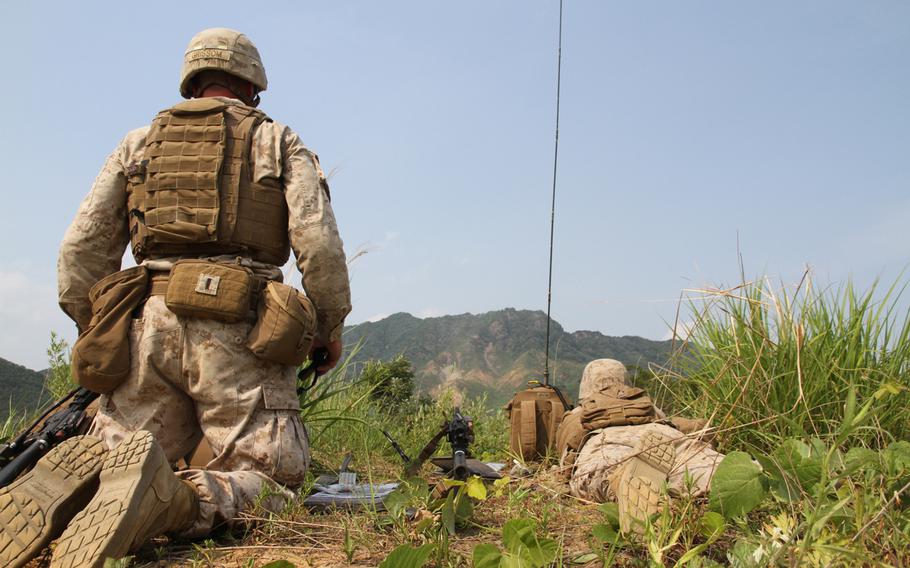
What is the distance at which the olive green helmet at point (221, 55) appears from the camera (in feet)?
11.6

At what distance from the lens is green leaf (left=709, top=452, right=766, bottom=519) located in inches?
82.7

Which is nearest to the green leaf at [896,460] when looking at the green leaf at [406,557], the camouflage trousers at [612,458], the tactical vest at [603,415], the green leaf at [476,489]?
the camouflage trousers at [612,458]

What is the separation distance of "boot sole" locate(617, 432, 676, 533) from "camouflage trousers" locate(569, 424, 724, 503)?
1.61ft

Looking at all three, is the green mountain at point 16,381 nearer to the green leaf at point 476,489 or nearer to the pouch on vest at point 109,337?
the pouch on vest at point 109,337

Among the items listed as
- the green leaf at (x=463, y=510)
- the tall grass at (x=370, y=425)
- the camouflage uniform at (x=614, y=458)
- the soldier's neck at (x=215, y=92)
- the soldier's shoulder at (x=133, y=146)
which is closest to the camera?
the green leaf at (x=463, y=510)

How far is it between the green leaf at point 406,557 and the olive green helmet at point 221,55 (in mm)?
2710

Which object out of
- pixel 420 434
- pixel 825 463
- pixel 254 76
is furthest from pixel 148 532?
pixel 420 434

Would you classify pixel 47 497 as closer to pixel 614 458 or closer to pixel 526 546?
pixel 526 546

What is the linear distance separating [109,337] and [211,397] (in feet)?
1.69

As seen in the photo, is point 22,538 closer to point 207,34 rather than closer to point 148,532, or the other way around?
point 148,532

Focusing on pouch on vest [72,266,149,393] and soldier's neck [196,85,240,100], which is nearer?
pouch on vest [72,266,149,393]

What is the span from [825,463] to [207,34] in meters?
3.33

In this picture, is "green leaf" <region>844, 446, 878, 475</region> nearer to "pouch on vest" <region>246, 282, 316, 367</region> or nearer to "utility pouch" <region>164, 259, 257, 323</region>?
"pouch on vest" <region>246, 282, 316, 367</region>

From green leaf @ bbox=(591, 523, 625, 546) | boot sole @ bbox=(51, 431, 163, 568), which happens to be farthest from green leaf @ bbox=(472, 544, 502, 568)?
boot sole @ bbox=(51, 431, 163, 568)
